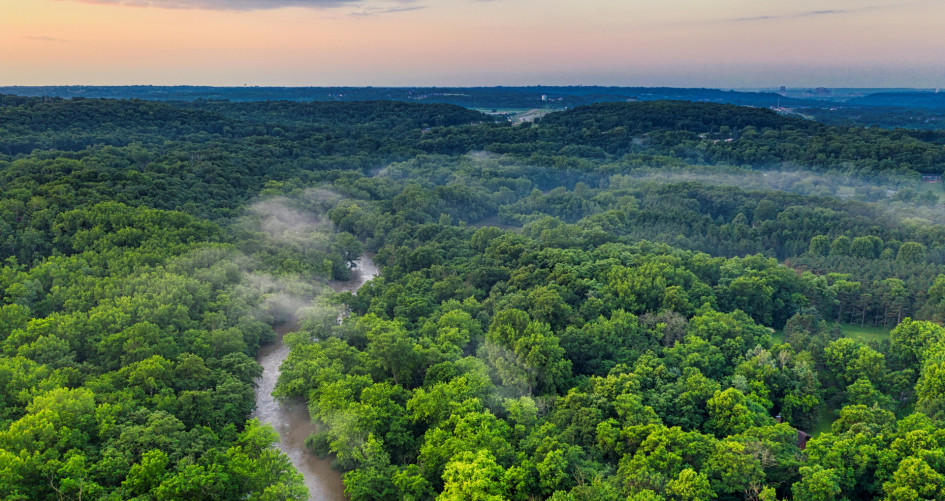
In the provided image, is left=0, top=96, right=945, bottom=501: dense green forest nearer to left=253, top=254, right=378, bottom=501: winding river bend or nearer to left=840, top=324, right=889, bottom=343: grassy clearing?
left=840, top=324, right=889, bottom=343: grassy clearing

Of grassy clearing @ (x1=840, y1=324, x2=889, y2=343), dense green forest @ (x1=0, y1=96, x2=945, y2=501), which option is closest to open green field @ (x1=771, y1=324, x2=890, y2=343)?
grassy clearing @ (x1=840, y1=324, x2=889, y2=343)

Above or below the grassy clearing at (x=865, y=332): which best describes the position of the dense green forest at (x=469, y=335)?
above

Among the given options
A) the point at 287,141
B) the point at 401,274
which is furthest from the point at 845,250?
the point at 287,141

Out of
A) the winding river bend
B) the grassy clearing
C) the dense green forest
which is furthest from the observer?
the grassy clearing

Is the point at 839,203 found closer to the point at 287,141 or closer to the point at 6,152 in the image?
the point at 287,141

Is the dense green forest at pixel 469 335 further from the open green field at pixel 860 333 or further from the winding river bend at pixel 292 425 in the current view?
the winding river bend at pixel 292 425

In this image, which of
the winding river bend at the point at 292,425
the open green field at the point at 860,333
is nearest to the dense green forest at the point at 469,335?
the open green field at the point at 860,333
